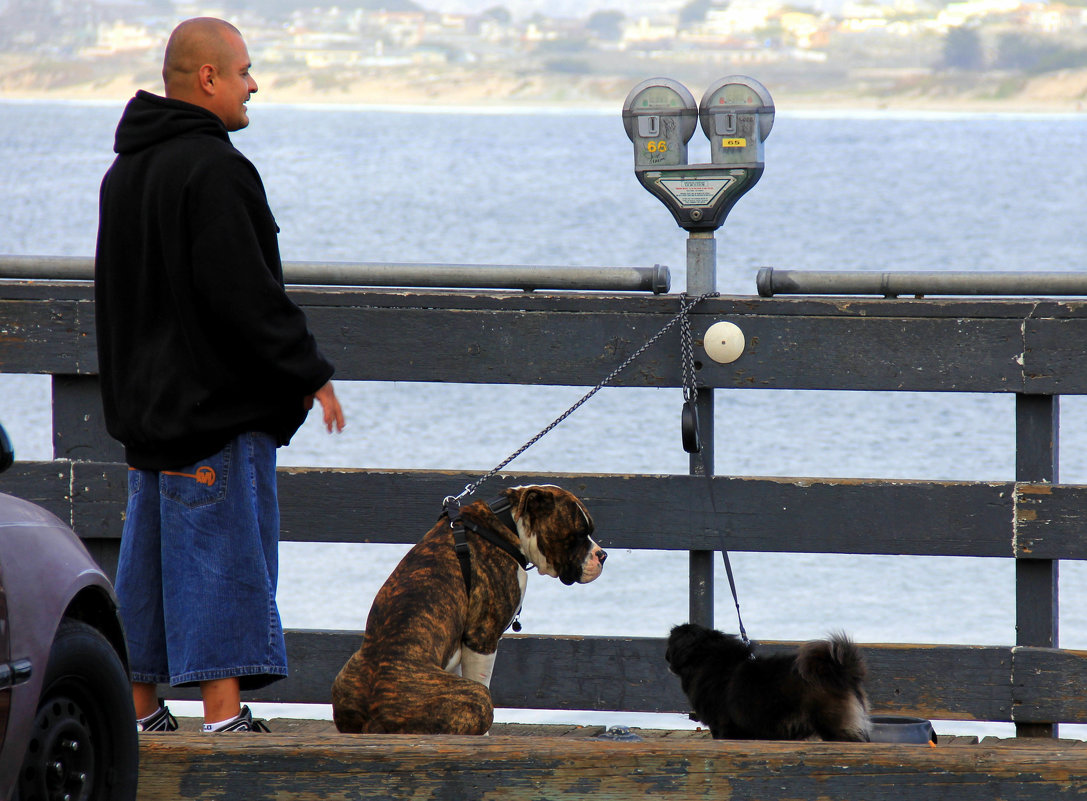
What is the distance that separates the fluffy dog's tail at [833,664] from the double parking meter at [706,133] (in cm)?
153

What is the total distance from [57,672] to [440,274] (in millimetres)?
2266

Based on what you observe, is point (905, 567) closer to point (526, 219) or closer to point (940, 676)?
point (940, 676)

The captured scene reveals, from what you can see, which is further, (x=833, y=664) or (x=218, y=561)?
(x=833, y=664)

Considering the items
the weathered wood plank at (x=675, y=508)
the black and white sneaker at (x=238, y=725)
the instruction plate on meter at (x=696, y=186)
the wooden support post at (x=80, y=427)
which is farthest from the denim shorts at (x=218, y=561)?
the instruction plate on meter at (x=696, y=186)

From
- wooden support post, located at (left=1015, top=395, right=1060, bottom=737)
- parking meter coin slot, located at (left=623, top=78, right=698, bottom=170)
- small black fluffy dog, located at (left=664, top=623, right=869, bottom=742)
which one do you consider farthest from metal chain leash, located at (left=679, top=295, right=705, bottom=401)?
wooden support post, located at (left=1015, top=395, right=1060, bottom=737)

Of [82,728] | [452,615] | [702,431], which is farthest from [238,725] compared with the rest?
[702,431]

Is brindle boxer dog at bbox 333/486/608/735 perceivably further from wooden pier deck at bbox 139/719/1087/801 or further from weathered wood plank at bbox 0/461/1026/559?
wooden pier deck at bbox 139/719/1087/801

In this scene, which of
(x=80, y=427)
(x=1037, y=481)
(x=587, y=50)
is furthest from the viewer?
(x=587, y=50)

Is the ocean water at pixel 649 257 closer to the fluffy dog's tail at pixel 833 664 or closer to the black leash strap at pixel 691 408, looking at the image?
the black leash strap at pixel 691 408

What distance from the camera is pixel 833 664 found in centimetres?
399

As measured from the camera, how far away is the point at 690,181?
15.6 ft

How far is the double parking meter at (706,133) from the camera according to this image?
472cm

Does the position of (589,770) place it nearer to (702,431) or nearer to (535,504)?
(535,504)

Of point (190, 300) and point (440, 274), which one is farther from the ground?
point (440, 274)
